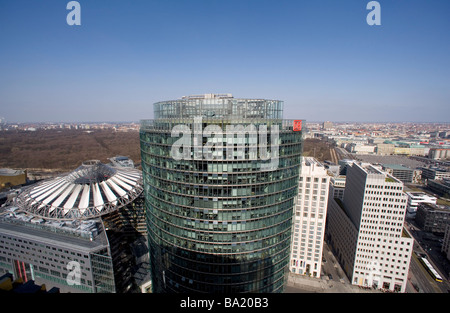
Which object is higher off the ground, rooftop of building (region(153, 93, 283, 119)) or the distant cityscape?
rooftop of building (region(153, 93, 283, 119))

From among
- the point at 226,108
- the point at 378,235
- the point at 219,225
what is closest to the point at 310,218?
the point at 378,235

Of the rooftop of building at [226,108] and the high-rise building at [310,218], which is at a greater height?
the rooftop of building at [226,108]

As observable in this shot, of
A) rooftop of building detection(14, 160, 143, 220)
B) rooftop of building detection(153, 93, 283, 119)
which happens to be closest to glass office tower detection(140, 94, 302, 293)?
rooftop of building detection(153, 93, 283, 119)

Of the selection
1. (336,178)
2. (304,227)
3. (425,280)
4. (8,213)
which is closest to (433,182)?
(336,178)

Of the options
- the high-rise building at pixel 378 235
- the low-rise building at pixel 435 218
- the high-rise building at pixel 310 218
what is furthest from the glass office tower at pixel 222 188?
the low-rise building at pixel 435 218

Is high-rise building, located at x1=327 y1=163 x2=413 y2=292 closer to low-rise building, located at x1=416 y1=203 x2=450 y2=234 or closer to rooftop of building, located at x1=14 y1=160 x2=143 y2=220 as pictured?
low-rise building, located at x1=416 y1=203 x2=450 y2=234

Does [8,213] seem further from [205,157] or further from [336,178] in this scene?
[336,178]

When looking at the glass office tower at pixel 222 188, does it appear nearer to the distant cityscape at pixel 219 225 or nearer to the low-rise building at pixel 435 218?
the distant cityscape at pixel 219 225
